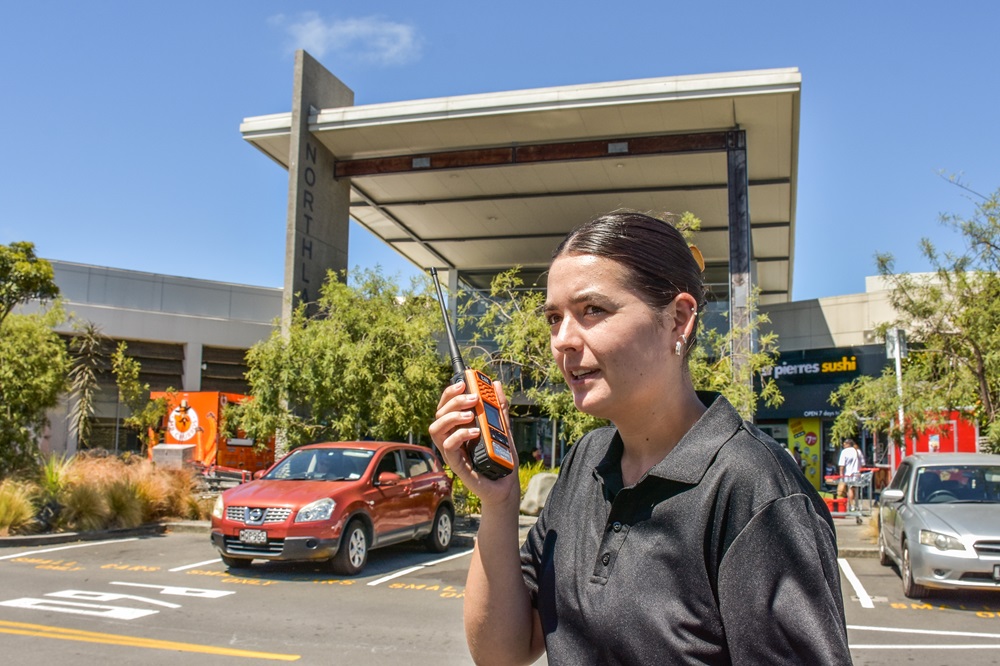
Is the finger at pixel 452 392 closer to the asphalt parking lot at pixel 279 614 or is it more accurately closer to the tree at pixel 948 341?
the asphalt parking lot at pixel 279 614

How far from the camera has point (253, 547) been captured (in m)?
10.8

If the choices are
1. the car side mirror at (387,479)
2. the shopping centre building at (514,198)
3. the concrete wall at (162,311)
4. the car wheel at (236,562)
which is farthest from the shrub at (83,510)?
the concrete wall at (162,311)

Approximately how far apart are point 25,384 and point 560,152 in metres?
14.4

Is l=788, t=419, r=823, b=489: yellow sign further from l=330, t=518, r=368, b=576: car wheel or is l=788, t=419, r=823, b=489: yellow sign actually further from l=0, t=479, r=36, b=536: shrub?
l=0, t=479, r=36, b=536: shrub

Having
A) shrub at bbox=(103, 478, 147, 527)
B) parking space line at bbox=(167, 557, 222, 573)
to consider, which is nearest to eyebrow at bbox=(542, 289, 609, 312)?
parking space line at bbox=(167, 557, 222, 573)

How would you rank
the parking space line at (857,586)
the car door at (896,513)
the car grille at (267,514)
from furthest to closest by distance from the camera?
1. the car grille at (267,514)
2. the car door at (896,513)
3. the parking space line at (857,586)

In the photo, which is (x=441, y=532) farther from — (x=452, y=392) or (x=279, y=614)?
(x=452, y=392)

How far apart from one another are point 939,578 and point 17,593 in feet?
32.1

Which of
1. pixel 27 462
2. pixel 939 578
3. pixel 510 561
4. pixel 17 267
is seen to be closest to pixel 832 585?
pixel 510 561

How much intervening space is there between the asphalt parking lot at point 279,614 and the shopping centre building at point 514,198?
32.7ft

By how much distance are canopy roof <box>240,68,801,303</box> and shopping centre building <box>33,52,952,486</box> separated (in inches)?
2.3

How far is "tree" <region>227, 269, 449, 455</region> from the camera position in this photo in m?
18.2

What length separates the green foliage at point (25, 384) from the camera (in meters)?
15.0

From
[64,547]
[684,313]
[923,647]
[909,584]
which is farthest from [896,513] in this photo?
[64,547]
